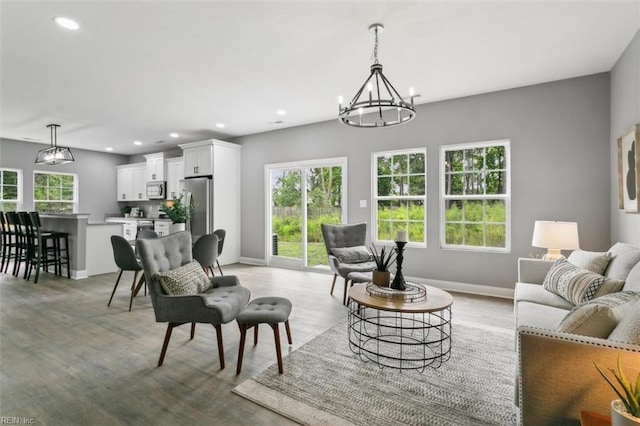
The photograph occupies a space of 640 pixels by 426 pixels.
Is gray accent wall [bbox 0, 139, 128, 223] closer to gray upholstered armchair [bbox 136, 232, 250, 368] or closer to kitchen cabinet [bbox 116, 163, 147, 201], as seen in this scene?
kitchen cabinet [bbox 116, 163, 147, 201]

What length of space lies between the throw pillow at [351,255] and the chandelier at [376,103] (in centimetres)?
164

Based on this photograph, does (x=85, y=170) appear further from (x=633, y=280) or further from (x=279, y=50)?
(x=633, y=280)

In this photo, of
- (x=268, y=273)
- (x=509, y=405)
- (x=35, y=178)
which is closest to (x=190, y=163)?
(x=268, y=273)

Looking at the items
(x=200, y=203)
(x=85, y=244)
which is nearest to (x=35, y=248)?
(x=85, y=244)

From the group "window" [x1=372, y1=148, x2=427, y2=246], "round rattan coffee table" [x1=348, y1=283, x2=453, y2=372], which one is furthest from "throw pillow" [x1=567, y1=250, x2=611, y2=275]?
"window" [x1=372, y1=148, x2=427, y2=246]

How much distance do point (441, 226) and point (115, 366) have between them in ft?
13.6

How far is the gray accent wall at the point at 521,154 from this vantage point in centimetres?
371

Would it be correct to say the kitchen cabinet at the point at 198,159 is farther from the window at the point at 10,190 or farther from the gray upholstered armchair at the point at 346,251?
the window at the point at 10,190

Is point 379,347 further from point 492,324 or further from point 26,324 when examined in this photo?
point 26,324

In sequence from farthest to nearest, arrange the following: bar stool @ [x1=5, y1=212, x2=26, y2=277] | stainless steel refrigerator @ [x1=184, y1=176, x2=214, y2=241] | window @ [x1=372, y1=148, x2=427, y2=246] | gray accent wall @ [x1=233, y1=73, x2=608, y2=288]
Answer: stainless steel refrigerator @ [x1=184, y1=176, x2=214, y2=241] → bar stool @ [x1=5, y1=212, x2=26, y2=277] → window @ [x1=372, y1=148, x2=427, y2=246] → gray accent wall @ [x1=233, y1=73, x2=608, y2=288]

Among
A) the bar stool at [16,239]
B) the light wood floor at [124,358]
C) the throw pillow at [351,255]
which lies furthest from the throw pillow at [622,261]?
the bar stool at [16,239]

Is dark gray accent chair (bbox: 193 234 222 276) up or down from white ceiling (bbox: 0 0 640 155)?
down

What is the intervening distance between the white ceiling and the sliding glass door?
4.26 feet

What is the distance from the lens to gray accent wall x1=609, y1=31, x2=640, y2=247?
2.85 metres
